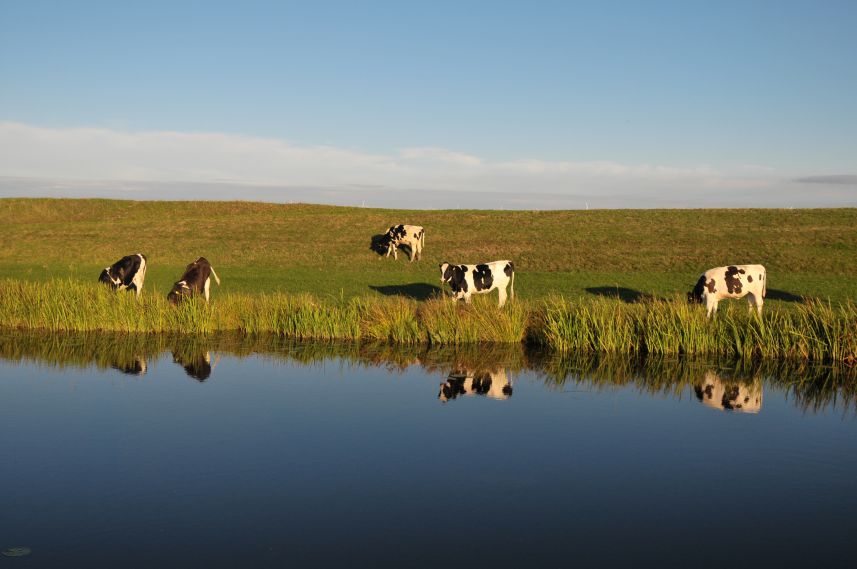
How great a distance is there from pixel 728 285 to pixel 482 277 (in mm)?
8360

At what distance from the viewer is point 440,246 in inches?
2058

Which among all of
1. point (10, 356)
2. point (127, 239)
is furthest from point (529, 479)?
point (127, 239)

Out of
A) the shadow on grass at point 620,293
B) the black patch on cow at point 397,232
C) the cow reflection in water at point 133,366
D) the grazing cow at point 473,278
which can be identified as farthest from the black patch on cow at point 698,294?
the black patch on cow at point 397,232

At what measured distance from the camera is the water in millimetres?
9750

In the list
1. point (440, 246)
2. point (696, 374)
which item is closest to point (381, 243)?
point (440, 246)

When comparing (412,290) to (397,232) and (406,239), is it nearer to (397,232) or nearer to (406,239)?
(406,239)

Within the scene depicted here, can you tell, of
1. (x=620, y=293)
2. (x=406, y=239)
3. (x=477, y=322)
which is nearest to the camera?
(x=477, y=322)

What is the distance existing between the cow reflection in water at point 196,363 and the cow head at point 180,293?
5.31 meters

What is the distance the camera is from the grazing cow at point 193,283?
1115 inches

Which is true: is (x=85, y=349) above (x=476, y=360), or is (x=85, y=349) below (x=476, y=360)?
below

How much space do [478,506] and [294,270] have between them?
3516 centimetres

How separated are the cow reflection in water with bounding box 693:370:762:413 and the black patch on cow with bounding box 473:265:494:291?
37.8 feet

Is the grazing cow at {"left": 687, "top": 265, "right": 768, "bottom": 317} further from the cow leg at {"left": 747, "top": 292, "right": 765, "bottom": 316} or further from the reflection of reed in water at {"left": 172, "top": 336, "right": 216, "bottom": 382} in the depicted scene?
the reflection of reed in water at {"left": 172, "top": 336, "right": 216, "bottom": 382}

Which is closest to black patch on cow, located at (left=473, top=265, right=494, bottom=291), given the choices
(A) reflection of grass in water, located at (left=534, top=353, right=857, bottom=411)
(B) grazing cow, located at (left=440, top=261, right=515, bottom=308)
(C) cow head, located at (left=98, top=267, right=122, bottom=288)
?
(B) grazing cow, located at (left=440, top=261, right=515, bottom=308)
